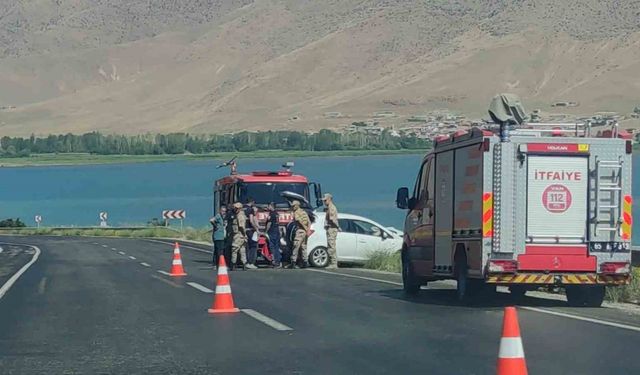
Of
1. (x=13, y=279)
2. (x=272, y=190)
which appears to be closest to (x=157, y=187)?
(x=272, y=190)

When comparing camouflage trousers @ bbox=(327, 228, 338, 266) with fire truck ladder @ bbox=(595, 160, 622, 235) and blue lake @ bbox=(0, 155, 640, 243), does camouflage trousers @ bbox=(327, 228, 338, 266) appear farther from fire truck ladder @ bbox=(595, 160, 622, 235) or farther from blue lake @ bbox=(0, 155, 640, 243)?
blue lake @ bbox=(0, 155, 640, 243)

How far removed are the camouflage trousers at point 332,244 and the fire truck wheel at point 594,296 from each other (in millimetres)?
11768

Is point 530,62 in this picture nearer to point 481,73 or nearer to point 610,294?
point 481,73

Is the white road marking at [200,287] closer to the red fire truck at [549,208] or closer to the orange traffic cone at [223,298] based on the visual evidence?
the orange traffic cone at [223,298]

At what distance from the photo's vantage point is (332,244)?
31016mm

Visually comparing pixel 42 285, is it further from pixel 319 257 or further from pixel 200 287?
pixel 319 257

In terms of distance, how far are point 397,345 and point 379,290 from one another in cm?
824

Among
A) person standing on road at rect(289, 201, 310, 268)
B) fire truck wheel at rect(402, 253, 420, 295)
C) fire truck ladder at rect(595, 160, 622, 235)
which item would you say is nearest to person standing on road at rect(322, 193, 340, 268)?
person standing on road at rect(289, 201, 310, 268)

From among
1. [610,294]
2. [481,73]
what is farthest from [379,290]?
[481,73]

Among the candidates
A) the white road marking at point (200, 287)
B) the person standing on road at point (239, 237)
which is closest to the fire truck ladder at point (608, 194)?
the white road marking at point (200, 287)

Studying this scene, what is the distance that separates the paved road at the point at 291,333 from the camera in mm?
13148

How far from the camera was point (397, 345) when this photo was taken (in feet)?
47.9

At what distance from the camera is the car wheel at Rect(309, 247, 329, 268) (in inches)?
1248

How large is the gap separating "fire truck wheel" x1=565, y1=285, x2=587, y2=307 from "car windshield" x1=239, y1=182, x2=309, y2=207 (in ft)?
48.5
